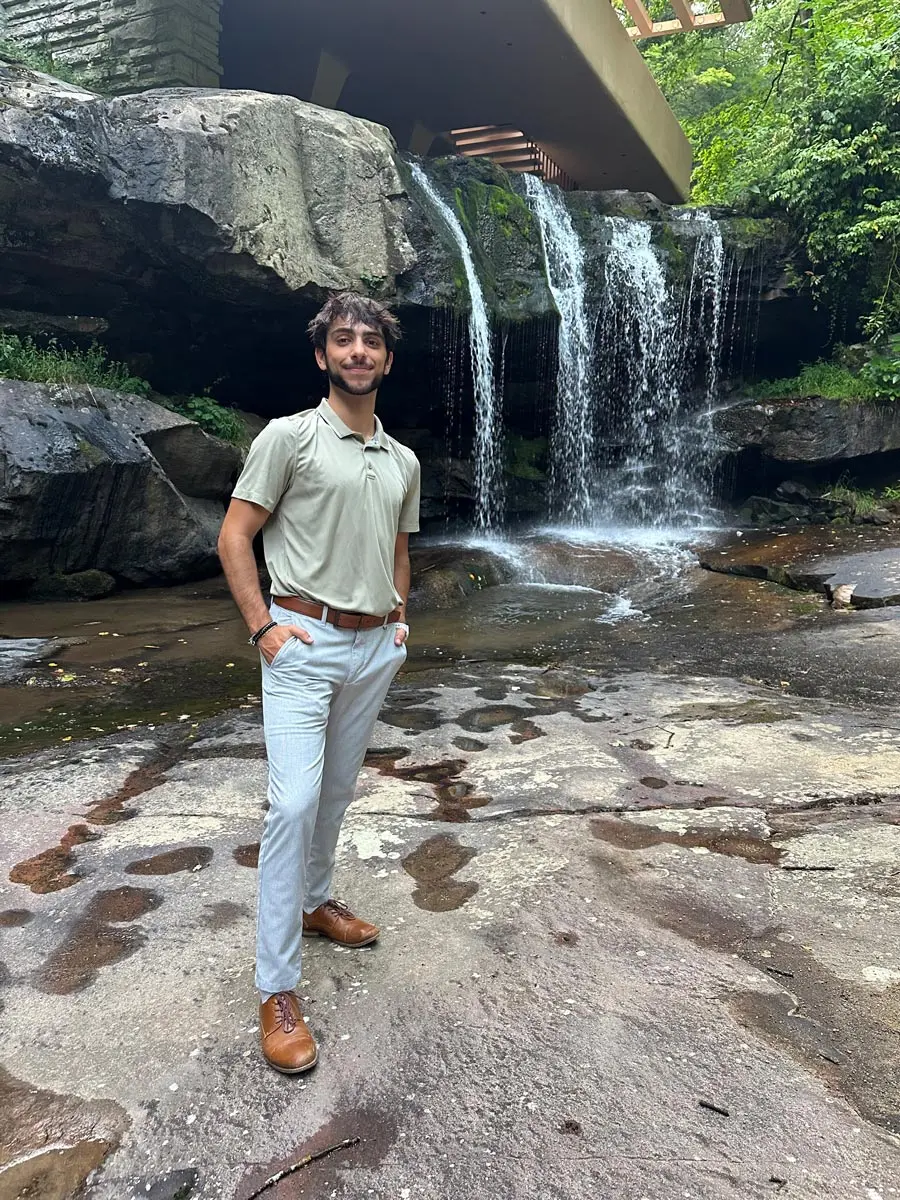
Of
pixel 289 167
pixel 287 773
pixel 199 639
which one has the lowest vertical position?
pixel 199 639

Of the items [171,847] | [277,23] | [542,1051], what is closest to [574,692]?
[171,847]

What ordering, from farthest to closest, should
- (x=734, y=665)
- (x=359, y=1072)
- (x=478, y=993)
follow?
(x=734, y=665) → (x=478, y=993) → (x=359, y=1072)

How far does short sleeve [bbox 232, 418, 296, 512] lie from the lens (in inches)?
83.6

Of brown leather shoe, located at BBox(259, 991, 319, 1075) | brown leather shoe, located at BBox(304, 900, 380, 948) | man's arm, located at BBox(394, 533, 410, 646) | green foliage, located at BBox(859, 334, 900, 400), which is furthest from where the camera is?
green foliage, located at BBox(859, 334, 900, 400)

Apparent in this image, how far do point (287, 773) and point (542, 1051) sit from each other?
35.3 inches

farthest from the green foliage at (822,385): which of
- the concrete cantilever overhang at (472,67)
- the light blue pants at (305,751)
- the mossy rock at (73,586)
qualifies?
the light blue pants at (305,751)

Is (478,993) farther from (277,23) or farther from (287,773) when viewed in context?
(277,23)

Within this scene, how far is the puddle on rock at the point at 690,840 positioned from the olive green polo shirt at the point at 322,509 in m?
1.42

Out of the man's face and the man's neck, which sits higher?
the man's face

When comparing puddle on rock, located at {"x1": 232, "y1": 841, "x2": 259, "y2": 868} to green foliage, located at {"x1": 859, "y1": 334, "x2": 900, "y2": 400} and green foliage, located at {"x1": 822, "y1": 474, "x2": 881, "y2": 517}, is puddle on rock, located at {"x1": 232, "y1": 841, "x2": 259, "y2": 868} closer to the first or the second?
green foliage, located at {"x1": 822, "y1": 474, "x2": 881, "y2": 517}

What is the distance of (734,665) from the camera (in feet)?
19.2

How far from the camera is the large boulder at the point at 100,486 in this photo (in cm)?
773

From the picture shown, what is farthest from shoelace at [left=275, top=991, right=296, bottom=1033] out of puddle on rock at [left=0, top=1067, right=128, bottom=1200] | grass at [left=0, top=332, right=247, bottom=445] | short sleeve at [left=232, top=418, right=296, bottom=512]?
grass at [left=0, top=332, right=247, bottom=445]

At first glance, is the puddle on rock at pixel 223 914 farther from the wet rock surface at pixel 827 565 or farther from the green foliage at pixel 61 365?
the green foliage at pixel 61 365
